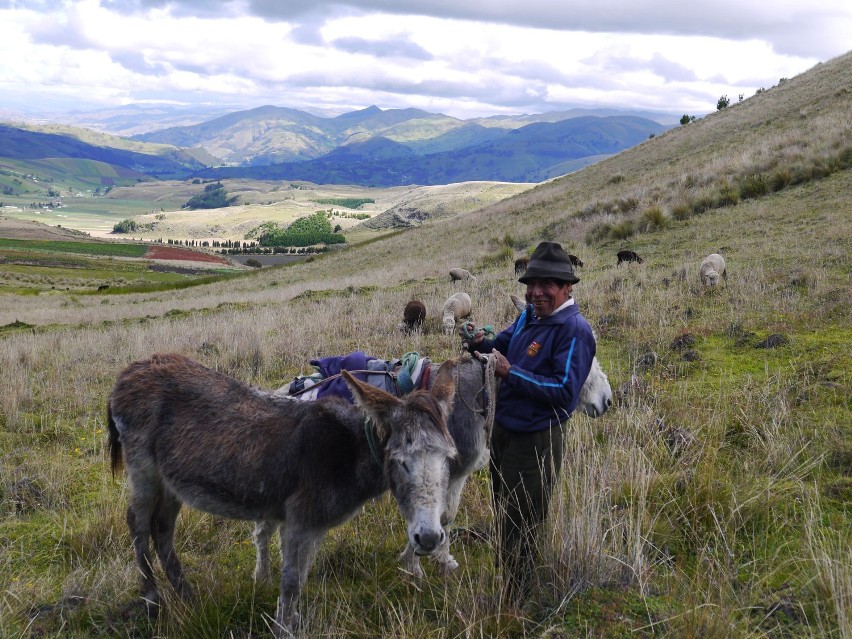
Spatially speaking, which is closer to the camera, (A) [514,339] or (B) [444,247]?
(A) [514,339]

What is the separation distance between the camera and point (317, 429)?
406cm

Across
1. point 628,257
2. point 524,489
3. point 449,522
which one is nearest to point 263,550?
point 449,522

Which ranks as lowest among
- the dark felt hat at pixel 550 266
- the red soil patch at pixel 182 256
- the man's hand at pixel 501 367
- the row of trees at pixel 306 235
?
the red soil patch at pixel 182 256

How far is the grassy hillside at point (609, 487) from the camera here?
3.49 m

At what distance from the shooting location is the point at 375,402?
137 inches

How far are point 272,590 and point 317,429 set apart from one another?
140 centimetres

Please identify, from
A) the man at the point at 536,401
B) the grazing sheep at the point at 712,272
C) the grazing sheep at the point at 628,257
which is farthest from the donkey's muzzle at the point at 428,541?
the grazing sheep at the point at 628,257

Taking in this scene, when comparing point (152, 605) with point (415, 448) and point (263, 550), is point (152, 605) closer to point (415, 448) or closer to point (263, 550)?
point (263, 550)

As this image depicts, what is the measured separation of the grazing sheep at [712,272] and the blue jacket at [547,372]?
8.69 meters

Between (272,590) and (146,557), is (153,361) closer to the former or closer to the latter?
(146,557)

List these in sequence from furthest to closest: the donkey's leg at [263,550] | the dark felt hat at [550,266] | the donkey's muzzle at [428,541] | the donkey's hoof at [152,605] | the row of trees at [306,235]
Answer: the row of trees at [306,235]
the donkey's leg at [263,550]
the donkey's hoof at [152,605]
the dark felt hat at [550,266]
the donkey's muzzle at [428,541]

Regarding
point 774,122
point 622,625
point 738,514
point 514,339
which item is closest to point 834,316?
point 738,514

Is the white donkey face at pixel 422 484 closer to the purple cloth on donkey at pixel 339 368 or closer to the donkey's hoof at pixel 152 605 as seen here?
the purple cloth on donkey at pixel 339 368

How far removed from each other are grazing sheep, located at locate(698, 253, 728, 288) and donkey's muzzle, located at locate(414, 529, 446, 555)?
1008cm
